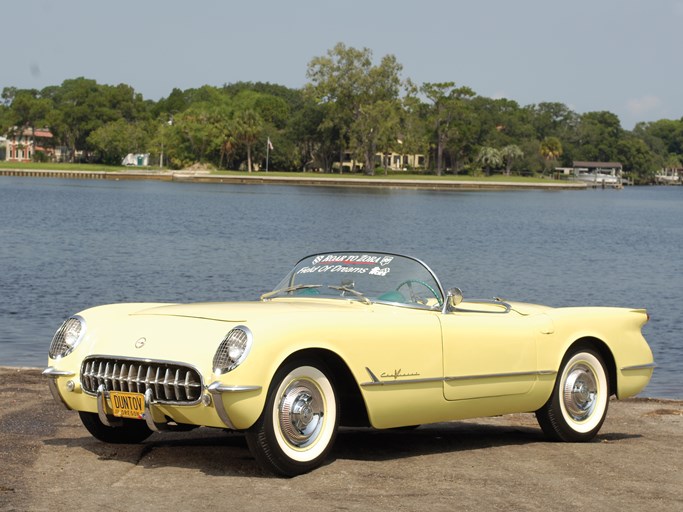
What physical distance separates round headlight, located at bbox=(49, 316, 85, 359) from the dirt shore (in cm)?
66

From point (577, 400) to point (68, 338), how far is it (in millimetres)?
3912

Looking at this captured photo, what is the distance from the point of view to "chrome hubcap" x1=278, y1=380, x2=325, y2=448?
723 centimetres

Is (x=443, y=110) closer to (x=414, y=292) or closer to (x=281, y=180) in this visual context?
(x=281, y=180)

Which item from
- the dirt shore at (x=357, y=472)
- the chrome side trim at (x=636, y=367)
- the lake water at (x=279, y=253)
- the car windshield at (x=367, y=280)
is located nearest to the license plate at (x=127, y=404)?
the dirt shore at (x=357, y=472)

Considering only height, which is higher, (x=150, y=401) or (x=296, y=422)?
(x=150, y=401)

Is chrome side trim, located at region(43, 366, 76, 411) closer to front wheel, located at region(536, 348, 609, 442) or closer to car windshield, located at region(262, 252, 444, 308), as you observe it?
car windshield, located at region(262, 252, 444, 308)

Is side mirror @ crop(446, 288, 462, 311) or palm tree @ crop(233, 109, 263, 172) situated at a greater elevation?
palm tree @ crop(233, 109, 263, 172)

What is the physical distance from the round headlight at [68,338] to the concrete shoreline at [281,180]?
5821 inches

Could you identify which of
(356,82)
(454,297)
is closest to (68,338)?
(454,297)

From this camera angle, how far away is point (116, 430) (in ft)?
27.0

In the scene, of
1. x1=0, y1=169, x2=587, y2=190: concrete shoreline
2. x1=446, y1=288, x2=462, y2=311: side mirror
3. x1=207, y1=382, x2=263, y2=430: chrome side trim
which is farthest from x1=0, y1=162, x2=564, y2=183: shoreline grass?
x1=207, y1=382, x2=263, y2=430: chrome side trim

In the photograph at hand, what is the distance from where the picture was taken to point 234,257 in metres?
43.0

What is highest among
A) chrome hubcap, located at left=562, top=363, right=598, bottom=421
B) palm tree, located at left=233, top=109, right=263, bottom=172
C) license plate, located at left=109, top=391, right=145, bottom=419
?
palm tree, located at left=233, top=109, right=263, bottom=172

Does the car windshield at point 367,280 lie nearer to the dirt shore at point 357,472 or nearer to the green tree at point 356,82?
the dirt shore at point 357,472
